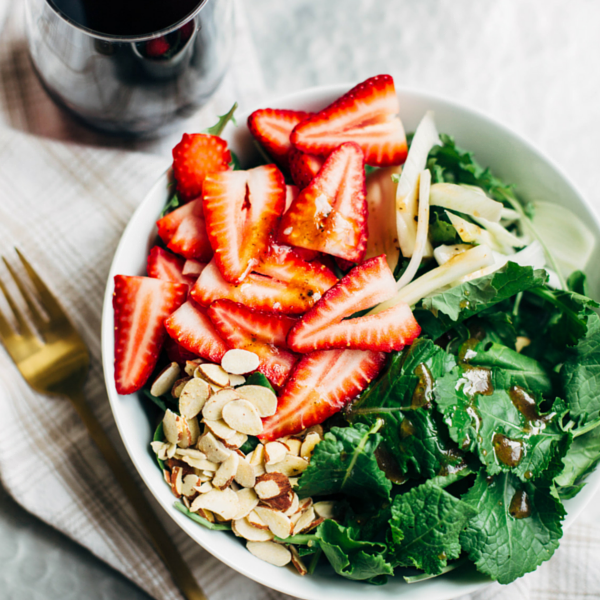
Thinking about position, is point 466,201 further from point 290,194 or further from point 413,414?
point 413,414

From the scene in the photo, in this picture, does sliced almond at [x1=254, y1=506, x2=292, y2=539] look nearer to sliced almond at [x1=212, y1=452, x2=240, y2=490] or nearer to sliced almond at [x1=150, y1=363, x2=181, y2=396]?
sliced almond at [x1=212, y1=452, x2=240, y2=490]

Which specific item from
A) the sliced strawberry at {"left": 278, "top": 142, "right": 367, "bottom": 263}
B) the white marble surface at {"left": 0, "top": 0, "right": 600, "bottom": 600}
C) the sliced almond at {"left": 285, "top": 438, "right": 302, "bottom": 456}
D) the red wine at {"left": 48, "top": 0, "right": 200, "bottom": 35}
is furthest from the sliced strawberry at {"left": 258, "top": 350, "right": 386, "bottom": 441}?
the white marble surface at {"left": 0, "top": 0, "right": 600, "bottom": 600}

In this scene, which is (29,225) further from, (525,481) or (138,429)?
(525,481)

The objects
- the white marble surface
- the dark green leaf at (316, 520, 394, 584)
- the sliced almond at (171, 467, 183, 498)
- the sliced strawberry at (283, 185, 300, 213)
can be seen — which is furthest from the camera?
the white marble surface

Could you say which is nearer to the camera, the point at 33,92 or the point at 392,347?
the point at 392,347

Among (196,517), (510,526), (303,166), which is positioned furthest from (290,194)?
(510,526)

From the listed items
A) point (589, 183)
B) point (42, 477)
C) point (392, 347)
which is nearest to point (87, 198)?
point (42, 477)

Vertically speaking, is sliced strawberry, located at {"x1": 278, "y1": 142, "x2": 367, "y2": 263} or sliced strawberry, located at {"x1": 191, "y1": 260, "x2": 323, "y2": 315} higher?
sliced strawberry, located at {"x1": 278, "y1": 142, "x2": 367, "y2": 263}
